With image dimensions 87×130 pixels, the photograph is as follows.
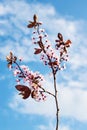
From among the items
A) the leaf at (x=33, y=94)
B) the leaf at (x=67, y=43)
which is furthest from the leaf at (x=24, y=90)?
the leaf at (x=67, y=43)

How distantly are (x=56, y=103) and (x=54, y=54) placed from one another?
1.53m

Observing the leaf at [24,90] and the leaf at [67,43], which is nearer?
the leaf at [24,90]

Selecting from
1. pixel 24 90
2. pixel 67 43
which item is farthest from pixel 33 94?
pixel 67 43

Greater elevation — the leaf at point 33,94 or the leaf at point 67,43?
the leaf at point 67,43

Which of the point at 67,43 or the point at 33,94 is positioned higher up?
the point at 67,43

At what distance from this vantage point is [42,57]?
632 cm

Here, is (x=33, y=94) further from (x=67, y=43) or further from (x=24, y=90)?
(x=67, y=43)

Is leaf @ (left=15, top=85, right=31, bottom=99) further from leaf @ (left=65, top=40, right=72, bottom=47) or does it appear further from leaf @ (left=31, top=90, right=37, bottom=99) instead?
leaf @ (left=65, top=40, right=72, bottom=47)

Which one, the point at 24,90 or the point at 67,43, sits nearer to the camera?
the point at 24,90

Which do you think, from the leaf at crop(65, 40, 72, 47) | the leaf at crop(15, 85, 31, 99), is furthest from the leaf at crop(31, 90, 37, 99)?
the leaf at crop(65, 40, 72, 47)

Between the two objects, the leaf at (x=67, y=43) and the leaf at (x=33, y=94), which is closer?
the leaf at (x=33, y=94)

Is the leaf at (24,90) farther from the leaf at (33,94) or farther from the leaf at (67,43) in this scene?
the leaf at (67,43)

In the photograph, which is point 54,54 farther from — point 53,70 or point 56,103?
point 56,103

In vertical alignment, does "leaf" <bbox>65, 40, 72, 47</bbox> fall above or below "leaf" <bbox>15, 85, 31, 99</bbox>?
above
